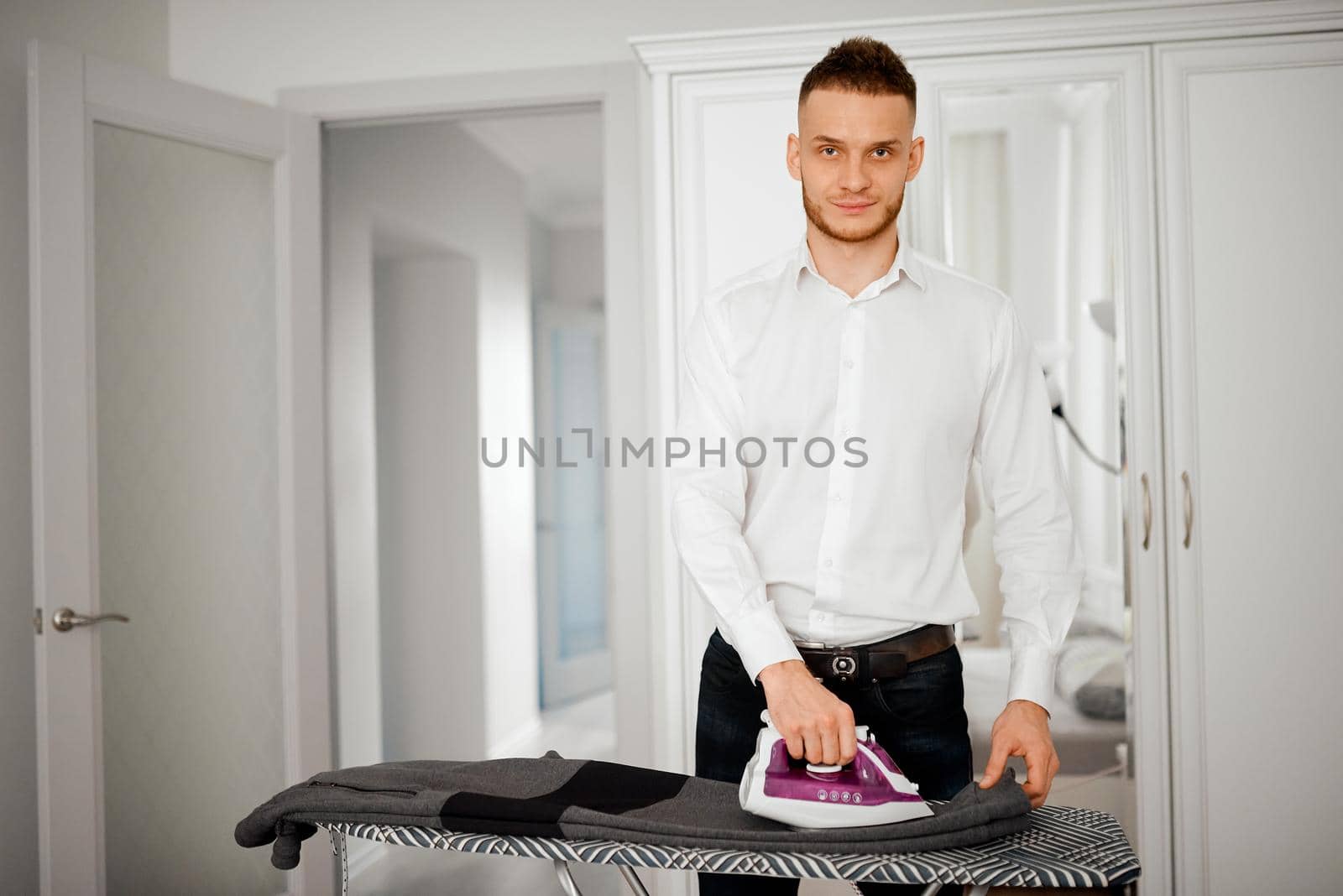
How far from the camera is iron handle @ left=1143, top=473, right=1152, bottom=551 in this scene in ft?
6.72

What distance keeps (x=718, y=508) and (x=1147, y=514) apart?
111cm

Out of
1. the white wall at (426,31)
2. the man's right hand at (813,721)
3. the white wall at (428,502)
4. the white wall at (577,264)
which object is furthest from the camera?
the white wall at (577,264)

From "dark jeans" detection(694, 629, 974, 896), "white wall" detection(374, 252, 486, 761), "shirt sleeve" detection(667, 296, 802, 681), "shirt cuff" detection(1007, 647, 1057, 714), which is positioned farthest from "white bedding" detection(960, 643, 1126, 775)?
"white wall" detection(374, 252, 486, 761)

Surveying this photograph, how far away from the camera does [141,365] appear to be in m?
2.31

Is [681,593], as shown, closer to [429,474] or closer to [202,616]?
[202,616]

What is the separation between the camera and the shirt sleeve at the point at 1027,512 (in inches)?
53.3

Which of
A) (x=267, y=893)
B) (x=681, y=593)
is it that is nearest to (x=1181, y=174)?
(x=681, y=593)

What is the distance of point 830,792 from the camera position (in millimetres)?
1099

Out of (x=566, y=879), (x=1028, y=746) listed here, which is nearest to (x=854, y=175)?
(x=1028, y=746)

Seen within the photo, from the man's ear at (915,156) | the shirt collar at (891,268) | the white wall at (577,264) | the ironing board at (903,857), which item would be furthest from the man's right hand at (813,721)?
the white wall at (577,264)

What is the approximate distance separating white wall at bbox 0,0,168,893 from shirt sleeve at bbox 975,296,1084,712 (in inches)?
79.9

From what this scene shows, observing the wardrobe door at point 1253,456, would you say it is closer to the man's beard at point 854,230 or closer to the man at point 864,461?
the man at point 864,461

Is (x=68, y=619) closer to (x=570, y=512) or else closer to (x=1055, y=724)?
(x=1055, y=724)

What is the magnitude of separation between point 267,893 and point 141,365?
1.38 meters
